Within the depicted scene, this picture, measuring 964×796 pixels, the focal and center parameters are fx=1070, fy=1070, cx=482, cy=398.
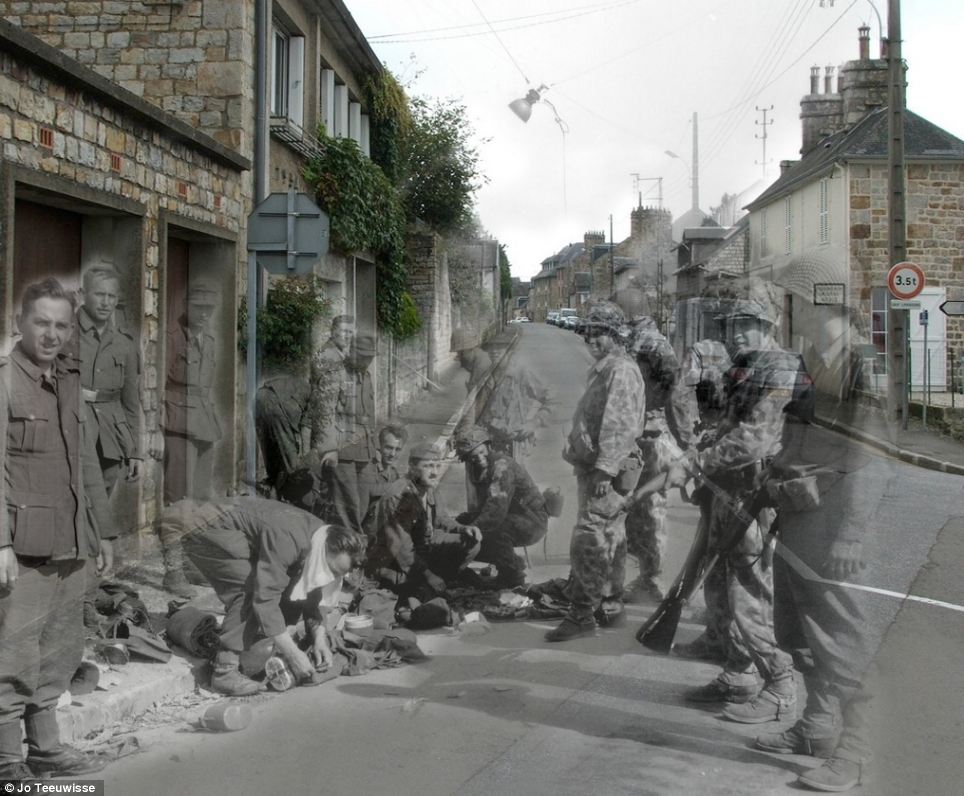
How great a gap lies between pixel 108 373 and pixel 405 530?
72.0 inches

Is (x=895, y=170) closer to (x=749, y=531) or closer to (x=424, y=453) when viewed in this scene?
(x=424, y=453)

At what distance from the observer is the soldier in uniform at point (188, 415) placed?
7.43m

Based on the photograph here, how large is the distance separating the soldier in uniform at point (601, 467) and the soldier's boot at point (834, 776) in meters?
1.75

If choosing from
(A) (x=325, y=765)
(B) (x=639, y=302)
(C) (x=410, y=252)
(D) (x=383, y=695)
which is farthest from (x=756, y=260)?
(A) (x=325, y=765)

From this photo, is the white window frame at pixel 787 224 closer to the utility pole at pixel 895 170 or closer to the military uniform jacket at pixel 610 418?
the utility pole at pixel 895 170

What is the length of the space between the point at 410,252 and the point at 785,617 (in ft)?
18.7

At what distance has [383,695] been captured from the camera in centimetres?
440

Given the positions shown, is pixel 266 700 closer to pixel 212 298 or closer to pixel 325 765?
pixel 325 765

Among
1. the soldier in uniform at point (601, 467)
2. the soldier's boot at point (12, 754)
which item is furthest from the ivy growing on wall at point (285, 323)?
the soldier's boot at point (12, 754)

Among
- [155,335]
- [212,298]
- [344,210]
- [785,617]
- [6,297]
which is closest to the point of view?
[785,617]

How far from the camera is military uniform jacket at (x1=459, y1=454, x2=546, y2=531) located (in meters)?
5.86

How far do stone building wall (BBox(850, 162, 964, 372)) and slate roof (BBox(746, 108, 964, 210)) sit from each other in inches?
6.2

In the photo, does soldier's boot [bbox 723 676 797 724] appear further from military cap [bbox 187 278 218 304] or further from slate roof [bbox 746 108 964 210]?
military cap [bbox 187 278 218 304]

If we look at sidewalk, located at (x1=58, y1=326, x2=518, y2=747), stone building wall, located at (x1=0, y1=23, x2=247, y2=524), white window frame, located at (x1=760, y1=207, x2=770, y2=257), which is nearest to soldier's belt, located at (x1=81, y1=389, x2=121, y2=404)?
stone building wall, located at (x1=0, y1=23, x2=247, y2=524)
